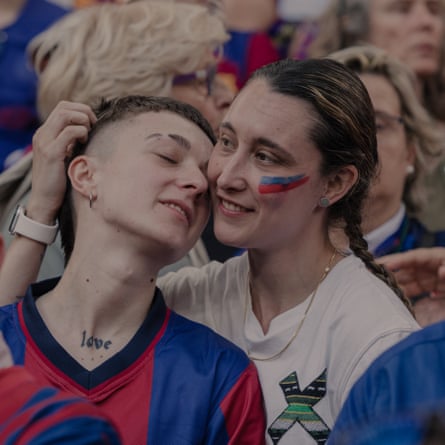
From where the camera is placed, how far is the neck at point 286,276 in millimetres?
2027

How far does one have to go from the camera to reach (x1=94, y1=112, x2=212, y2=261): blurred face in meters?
1.96

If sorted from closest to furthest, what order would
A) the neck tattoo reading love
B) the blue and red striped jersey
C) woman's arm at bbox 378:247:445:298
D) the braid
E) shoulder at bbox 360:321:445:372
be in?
the blue and red striped jersey, shoulder at bbox 360:321:445:372, the neck tattoo reading love, the braid, woman's arm at bbox 378:247:445:298

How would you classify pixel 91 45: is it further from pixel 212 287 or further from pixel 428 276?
pixel 428 276

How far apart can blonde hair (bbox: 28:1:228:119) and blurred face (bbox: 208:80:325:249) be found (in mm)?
971

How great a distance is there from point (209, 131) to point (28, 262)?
56 centimetres

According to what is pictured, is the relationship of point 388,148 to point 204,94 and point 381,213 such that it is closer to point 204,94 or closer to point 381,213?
point 381,213

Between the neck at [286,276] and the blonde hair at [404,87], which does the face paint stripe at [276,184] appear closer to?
the neck at [286,276]

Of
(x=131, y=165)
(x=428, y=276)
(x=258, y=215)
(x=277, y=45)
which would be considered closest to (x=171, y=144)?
(x=131, y=165)

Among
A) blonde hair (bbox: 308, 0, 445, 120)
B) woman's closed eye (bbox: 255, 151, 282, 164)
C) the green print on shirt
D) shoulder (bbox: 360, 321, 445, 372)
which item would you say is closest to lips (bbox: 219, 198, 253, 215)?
woman's closed eye (bbox: 255, 151, 282, 164)

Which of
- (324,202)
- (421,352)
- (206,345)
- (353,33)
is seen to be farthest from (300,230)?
(353,33)

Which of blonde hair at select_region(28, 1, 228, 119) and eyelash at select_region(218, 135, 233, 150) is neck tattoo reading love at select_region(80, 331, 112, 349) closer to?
eyelash at select_region(218, 135, 233, 150)

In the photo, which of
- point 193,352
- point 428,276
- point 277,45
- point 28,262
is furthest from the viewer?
point 277,45

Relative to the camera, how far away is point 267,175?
197 centimetres

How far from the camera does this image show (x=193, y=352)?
1.97m
